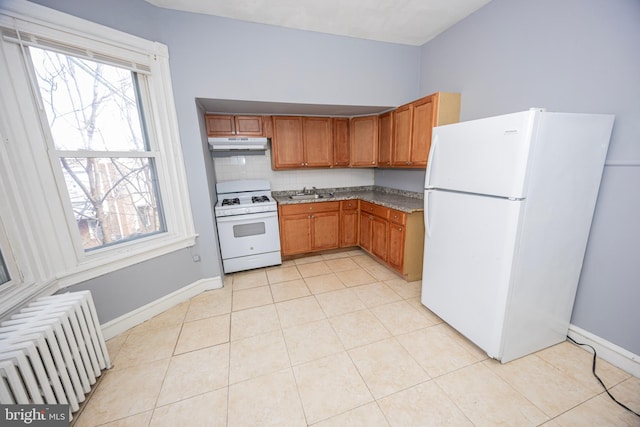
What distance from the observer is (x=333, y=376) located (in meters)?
1.59

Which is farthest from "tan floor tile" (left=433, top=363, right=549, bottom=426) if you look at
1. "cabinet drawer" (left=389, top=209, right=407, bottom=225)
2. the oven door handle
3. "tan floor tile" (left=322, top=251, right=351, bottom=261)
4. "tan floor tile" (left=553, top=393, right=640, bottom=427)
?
the oven door handle

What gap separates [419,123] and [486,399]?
7.93 feet

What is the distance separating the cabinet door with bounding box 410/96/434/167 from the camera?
2.48 m

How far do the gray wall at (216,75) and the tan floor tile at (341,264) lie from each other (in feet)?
4.76

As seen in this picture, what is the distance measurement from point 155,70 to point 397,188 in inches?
122

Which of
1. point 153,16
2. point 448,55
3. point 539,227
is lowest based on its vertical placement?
point 539,227

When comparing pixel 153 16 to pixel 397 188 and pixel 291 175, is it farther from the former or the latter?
pixel 397 188

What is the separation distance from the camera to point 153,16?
6.69 feet

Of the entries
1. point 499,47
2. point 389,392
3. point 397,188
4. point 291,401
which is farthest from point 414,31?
point 291,401

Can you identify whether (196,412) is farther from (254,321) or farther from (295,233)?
(295,233)

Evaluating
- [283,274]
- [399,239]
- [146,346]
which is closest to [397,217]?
[399,239]

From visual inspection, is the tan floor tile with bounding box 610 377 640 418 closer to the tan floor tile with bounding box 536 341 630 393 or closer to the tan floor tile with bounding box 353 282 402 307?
the tan floor tile with bounding box 536 341 630 393

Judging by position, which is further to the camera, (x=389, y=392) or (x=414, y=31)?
(x=414, y=31)

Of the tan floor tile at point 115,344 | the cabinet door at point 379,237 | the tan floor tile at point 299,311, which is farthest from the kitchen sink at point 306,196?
the tan floor tile at point 115,344
